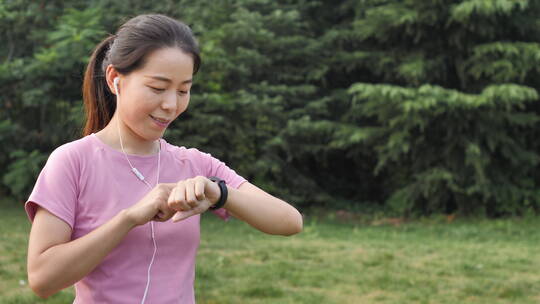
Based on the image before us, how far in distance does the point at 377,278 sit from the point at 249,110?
515 cm

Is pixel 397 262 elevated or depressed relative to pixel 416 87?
depressed

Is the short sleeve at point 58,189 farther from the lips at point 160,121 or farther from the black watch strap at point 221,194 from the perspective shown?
the black watch strap at point 221,194

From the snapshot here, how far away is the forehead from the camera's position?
174cm

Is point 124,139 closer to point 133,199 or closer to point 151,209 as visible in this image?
point 133,199

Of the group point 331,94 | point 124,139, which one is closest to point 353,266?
point 124,139

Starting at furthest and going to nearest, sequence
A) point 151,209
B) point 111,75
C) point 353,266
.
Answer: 1. point 353,266
2. point 111,75
3. point 151,209

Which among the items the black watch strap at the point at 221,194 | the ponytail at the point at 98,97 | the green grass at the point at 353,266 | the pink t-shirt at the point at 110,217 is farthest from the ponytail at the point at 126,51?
the green grass at the point at 353,266

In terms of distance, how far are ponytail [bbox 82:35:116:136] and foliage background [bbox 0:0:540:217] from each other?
25.7 feet

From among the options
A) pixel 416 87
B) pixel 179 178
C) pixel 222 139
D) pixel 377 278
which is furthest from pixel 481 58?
pixel 179 178

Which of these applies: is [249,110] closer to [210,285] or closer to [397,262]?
[397,262]

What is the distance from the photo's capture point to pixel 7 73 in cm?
1013

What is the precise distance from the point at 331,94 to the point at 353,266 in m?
5.99

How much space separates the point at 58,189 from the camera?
1.65m

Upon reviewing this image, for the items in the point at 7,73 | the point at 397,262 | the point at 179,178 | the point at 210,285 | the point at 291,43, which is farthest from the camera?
the point at 291,43
